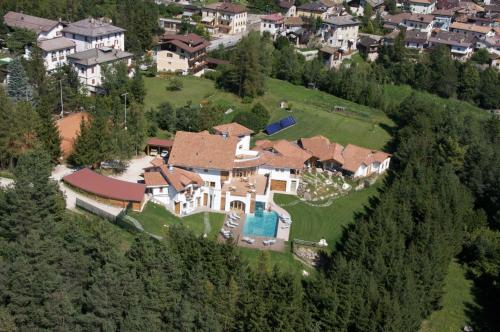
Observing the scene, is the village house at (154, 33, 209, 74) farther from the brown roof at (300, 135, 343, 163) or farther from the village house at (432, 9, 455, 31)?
the village house at (432, 9, 455, 31)

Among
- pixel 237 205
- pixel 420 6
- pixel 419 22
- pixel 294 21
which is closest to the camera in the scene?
pixel 237 205

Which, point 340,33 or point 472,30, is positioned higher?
point 472,30

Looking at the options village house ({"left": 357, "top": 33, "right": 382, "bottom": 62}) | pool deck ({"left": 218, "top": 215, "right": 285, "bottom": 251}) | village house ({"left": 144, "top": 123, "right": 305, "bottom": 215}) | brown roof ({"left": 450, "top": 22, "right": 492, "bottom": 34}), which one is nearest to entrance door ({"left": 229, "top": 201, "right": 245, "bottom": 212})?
village house ({"left": 144, "top": 123, "right": 305, "bottom": 215})

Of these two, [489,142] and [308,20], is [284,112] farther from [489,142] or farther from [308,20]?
[308,20]

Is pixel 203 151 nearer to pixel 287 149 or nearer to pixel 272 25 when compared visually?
pixel 287 149

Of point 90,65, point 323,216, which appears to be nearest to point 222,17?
point 90,65

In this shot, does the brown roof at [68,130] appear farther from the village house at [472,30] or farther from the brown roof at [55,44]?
the village house at [472,30]
